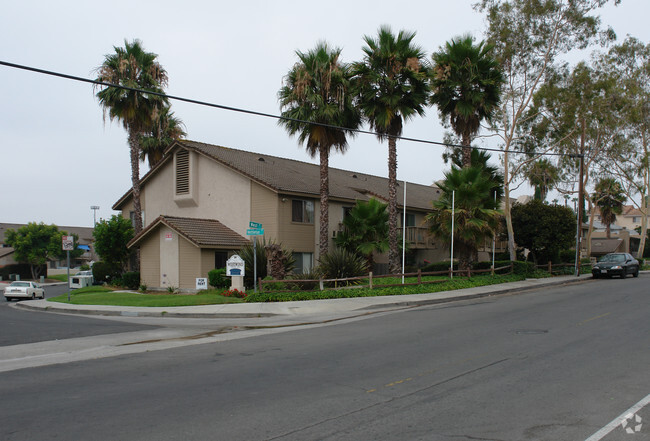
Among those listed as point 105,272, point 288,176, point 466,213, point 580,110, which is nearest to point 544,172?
point 580,110

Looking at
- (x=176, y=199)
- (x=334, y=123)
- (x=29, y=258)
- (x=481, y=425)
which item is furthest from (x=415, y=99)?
(x=29, y=258)

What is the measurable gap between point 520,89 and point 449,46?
8.10 meters

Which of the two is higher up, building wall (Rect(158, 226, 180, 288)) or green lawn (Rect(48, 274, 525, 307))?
building wall (Rect(158, 226, 180, 288))

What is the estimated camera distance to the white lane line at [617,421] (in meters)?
5.52

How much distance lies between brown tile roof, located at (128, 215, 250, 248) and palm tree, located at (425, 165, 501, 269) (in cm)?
999

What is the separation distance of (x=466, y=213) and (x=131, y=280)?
62.5 ft

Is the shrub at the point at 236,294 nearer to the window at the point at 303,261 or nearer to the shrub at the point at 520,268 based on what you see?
the window at the point at 303,261

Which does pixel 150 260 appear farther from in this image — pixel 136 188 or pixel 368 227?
pixel 368 227

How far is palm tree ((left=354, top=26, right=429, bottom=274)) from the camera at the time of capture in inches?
1000

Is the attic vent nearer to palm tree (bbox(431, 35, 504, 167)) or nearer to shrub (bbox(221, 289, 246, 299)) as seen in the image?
shrub (bbox(221, 289, 246, 299))

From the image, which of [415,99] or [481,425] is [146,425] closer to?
[481,425]

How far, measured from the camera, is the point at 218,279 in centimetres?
2481

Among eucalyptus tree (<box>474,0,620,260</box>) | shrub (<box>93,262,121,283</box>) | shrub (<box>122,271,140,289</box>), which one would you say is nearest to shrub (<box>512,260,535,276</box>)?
eucalyptus tree (<box>474,0,620,260</box>)

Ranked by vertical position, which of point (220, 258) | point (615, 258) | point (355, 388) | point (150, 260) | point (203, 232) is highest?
point (203, 232)
